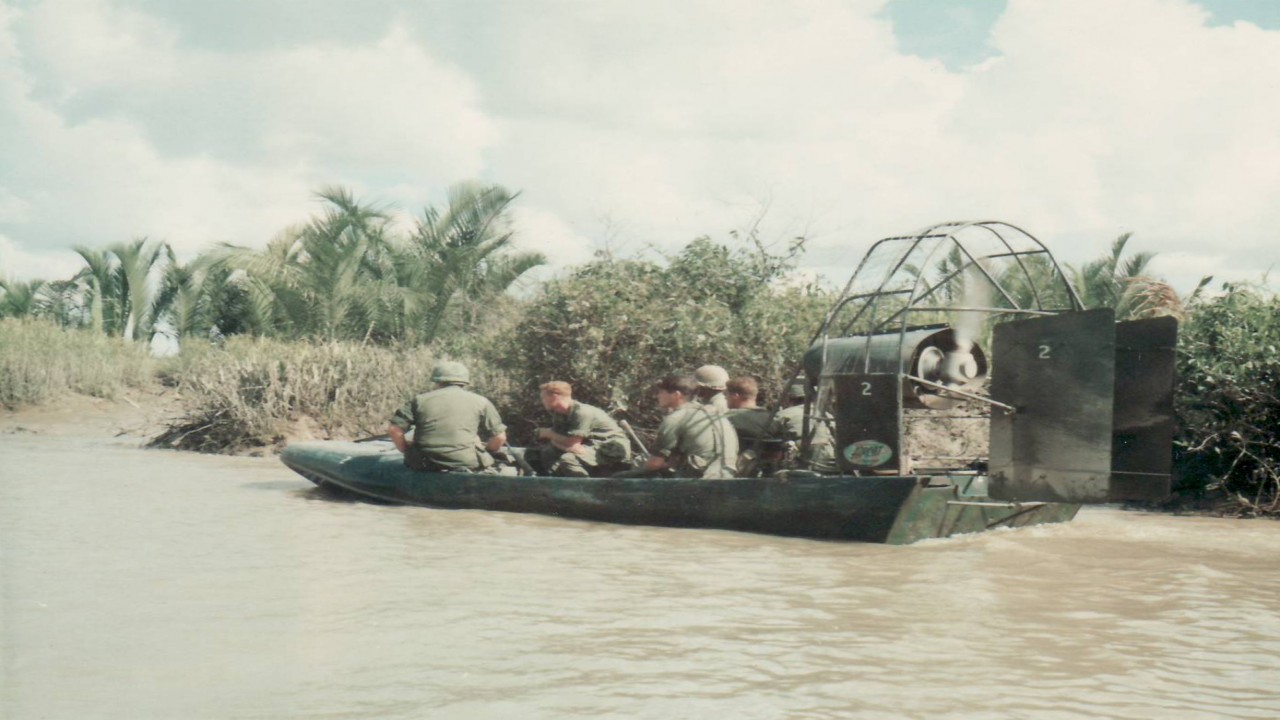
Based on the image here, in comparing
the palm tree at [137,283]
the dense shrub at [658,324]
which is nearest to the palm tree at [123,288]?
the palm tree at [137,283]

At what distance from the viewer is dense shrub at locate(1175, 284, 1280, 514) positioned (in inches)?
454

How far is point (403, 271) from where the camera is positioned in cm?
2316

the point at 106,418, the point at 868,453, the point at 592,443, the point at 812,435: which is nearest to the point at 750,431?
the point at 812,435

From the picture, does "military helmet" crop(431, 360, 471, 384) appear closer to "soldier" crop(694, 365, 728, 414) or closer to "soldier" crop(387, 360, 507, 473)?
"soldier" crop(387, 360, 507, 473)

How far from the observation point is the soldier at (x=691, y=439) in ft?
32.1

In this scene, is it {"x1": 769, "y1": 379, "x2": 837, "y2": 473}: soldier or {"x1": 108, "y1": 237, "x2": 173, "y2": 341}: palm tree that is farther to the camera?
{"x1": 108, "y1": 237, "x2": 173, "y2": 341}: palm tree

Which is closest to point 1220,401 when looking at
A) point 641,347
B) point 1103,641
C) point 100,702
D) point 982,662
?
point 641,347

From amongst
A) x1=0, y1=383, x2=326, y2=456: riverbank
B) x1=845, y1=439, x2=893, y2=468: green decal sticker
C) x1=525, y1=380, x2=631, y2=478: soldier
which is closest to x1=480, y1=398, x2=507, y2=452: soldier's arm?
x1=525, y1=380, x2=631, y2=478: soldier

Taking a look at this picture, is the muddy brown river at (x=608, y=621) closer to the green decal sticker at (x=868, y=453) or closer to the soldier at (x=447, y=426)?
the green decal sticker at (x=868, y=453)

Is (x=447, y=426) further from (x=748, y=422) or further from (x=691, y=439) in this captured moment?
(x=748, y=422)

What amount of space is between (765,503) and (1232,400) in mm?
5432

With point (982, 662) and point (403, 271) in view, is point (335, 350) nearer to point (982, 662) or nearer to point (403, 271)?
point (403, 271)

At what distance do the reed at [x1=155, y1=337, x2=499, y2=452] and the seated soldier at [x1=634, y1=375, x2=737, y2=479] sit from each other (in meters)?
9.22

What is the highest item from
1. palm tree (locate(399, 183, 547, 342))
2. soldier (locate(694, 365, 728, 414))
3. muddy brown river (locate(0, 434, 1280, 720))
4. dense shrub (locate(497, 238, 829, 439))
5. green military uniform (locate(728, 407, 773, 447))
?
palm tree (locate(399, 183, 547, 342))
